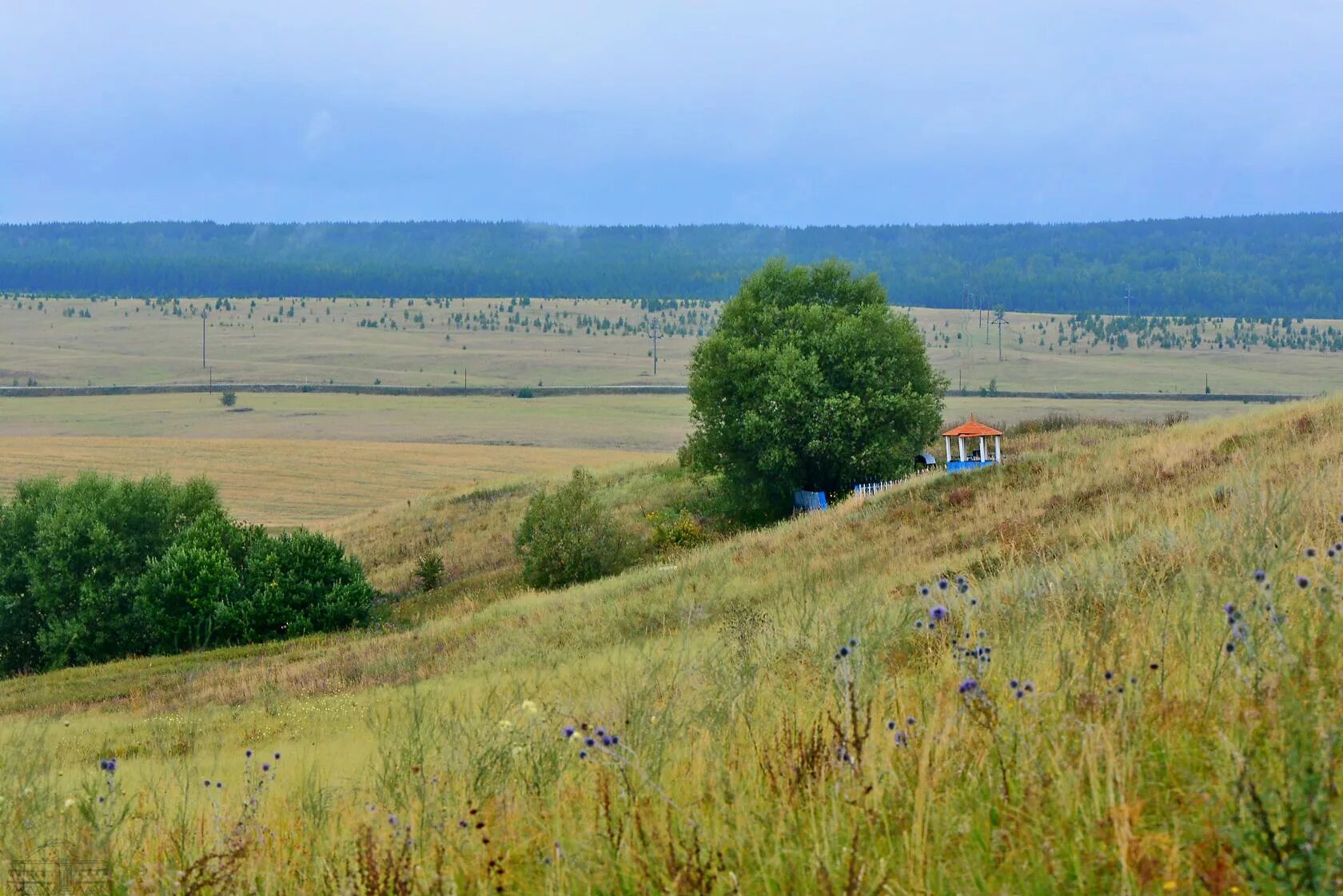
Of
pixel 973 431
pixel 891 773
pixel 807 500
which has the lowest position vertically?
pixel 807 500

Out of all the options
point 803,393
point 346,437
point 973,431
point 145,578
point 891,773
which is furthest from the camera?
point 346,437

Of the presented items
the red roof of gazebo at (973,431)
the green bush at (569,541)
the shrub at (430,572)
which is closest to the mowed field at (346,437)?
the shrub at (430,572)

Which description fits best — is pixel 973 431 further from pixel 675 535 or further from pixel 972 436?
pixel 675 535

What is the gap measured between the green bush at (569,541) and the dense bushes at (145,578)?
6.10m

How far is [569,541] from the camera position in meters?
41.0

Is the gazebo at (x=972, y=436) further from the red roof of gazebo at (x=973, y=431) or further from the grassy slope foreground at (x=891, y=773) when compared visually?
the grassy slope foreground at (x=891, y=773)

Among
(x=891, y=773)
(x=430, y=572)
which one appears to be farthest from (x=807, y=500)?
(x=891, y=773)

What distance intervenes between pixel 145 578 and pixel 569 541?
15191 millimetres

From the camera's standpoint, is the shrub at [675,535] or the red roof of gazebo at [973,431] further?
the shrub at [675,535]

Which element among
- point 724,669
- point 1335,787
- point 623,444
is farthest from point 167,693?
point 623,444

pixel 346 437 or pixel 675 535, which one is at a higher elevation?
pixel 675 535

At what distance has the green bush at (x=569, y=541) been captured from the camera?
40625 millimetres

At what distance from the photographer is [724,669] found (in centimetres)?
743

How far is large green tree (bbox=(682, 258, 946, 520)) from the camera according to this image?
149 feet
